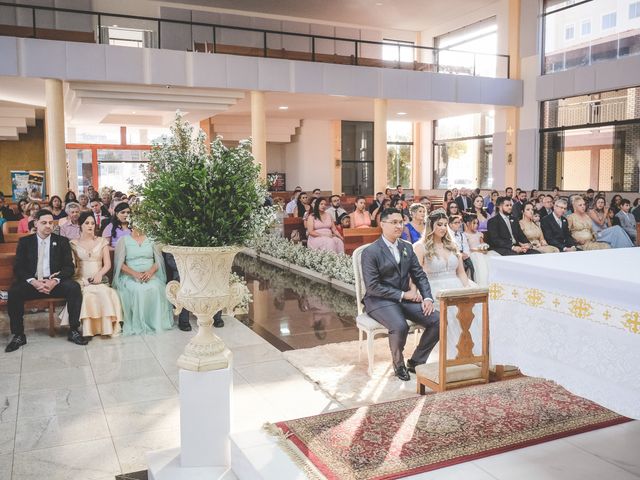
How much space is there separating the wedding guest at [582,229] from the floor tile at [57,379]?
7.26m

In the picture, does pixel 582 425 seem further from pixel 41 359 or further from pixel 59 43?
pixel 59 43

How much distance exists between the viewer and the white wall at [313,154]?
24.0m

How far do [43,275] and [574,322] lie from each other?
17.2 ft

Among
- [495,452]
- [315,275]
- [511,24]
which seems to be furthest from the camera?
[511,24]

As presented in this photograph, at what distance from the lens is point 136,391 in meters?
4.75

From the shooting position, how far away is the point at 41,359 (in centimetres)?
557

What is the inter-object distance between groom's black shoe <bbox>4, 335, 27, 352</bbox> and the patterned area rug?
338 centimetres

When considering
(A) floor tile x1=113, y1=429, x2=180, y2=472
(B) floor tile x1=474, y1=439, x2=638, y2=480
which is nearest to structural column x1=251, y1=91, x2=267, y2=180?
(A) floor tile x1=113, y1=429, x2=180, y2=472

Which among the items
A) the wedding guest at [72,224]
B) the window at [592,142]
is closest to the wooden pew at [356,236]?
the wedding guest at [72,224]

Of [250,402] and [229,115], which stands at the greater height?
[229,115]

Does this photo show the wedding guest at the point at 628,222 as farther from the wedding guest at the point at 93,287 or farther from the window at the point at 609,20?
the wedding guest at the point at 93,287

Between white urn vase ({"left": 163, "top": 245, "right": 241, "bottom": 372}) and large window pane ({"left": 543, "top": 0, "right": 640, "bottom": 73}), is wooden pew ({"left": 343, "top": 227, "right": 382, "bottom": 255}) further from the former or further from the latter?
large window pane ({"left": 543, "top": 0, "right": 640, "bottom": 73})

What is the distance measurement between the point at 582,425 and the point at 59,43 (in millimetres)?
12136

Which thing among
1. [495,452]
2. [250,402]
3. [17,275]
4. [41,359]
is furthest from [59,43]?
[495,452]
